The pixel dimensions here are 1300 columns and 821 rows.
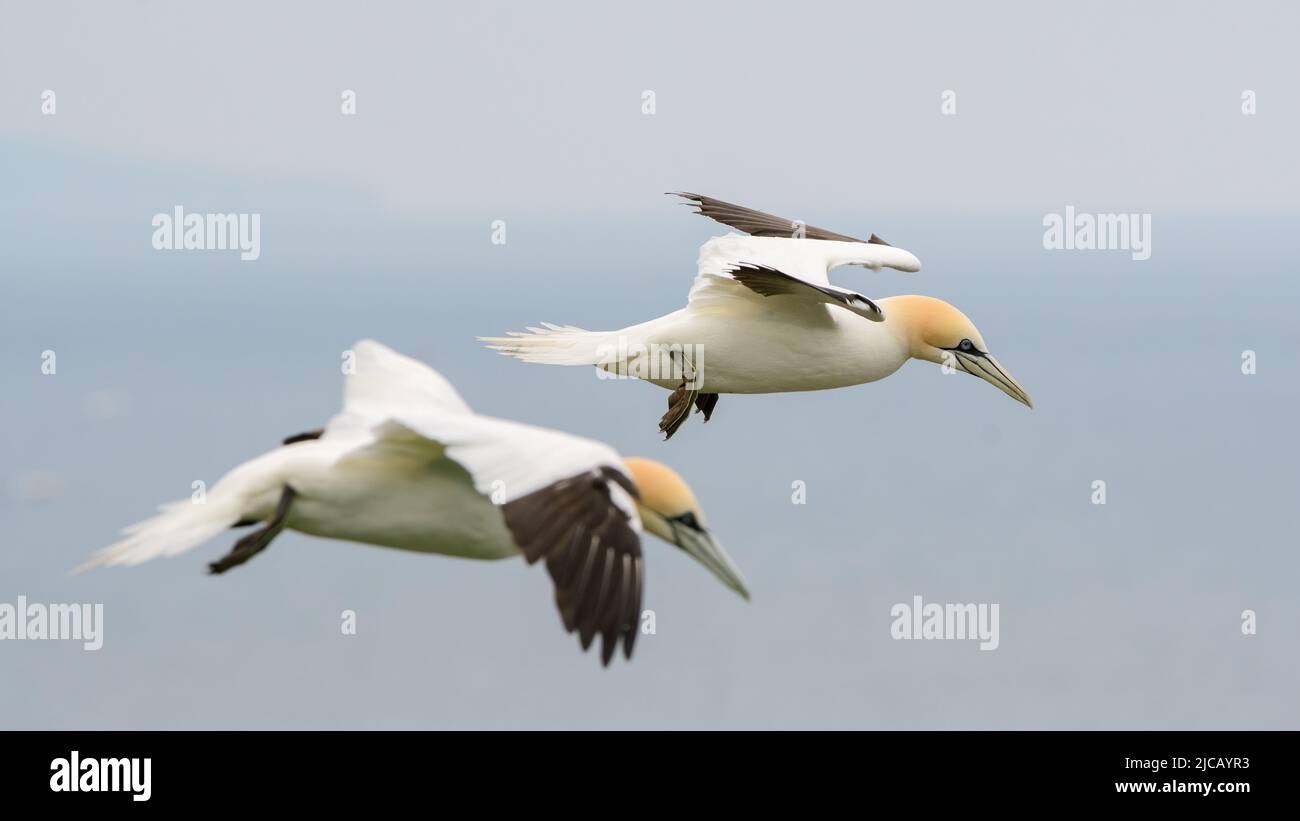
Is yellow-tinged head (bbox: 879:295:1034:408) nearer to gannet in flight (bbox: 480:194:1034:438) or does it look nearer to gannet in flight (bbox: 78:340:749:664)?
gannet in flight (bbox: 480:194:1034:438)

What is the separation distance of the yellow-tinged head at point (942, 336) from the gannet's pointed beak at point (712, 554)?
4080 millimetres

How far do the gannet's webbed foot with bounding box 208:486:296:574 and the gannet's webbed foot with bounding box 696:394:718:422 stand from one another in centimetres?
505

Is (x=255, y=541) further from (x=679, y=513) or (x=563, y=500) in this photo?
(x=679, y=513)

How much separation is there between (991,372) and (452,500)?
5.09m

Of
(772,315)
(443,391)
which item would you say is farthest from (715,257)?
(443,391)

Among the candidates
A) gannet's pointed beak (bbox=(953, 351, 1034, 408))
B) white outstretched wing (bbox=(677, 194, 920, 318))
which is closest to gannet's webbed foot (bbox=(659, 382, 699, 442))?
white outstretched wing (bbox=(677, 194, 920, 318))

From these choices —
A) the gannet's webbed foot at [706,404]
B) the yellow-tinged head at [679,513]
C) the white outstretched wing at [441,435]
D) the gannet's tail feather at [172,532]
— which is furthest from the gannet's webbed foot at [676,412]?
the gannet's tail feather at [172,532]

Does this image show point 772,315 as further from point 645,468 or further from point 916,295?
point 645,468

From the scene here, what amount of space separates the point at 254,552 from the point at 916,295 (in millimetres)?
5586

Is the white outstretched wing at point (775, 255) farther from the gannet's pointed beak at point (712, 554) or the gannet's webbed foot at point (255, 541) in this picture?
the gannet's webbed foot at point (255, 541)

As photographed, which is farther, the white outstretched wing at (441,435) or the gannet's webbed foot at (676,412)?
the gannet's webbed foot at (676,412)

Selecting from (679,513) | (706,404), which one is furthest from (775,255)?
(679,513)

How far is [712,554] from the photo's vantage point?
903 cm

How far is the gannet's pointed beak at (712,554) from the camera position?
29.6 ft
